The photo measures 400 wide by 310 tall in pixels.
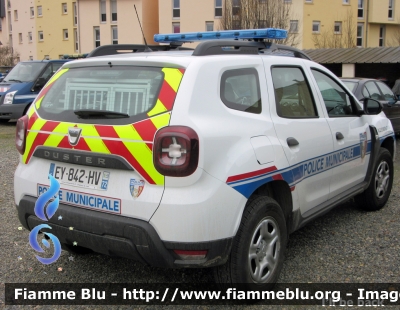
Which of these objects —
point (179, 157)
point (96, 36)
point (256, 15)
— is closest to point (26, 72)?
point (179, 157)

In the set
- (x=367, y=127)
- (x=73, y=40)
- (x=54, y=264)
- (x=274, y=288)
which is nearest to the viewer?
(x=274, y=288)

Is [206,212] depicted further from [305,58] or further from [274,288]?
[305,58]

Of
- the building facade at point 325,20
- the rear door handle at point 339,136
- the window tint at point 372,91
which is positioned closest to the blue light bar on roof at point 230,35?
the rear door handle at point 339,136

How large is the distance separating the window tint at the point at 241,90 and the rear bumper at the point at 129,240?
968 mm

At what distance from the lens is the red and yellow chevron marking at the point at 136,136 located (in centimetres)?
302

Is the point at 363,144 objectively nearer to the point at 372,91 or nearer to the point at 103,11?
the point at 372,91

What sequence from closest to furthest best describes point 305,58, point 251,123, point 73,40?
point 251,123, point 305,58, point 73,40

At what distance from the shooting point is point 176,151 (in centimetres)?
296

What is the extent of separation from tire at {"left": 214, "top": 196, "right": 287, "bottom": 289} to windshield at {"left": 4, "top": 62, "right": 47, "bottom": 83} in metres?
12.0

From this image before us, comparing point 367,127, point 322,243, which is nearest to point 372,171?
point 367,127

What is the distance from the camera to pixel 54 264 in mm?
4301

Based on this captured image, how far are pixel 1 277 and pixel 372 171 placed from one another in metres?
3.93

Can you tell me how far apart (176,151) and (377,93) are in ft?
26.8

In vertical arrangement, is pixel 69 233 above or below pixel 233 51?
below
